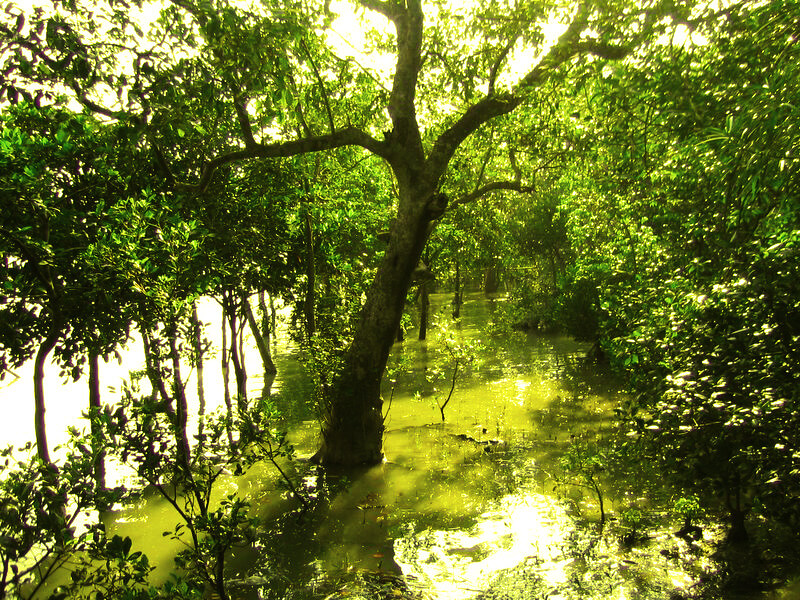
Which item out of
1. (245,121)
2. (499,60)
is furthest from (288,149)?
(499,60)

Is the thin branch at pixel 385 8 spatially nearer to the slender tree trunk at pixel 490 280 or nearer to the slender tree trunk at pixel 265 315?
the slender tree trunk at pixel 265 315

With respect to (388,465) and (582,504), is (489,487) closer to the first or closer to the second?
(582,504)

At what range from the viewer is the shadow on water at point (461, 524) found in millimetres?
6258

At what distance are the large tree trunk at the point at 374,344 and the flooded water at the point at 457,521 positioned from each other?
58 centimetres

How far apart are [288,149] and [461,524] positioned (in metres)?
6.99

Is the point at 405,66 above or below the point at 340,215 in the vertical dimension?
above

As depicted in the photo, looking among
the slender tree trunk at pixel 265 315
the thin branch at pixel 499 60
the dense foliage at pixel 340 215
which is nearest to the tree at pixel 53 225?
the dense foliage at pixel 340 215

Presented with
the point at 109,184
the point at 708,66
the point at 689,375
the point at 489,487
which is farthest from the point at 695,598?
the point at 109,184

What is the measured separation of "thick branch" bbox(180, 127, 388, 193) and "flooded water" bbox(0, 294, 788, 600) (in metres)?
→ 5.62

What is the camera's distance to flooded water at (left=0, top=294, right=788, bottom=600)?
20.6 ft

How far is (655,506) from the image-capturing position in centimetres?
780

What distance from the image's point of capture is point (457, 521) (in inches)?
321

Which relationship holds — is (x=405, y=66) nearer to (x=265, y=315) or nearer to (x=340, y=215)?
(x=340, y=215)

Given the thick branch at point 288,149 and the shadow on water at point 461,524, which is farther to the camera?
the thick branch at point 288,149
